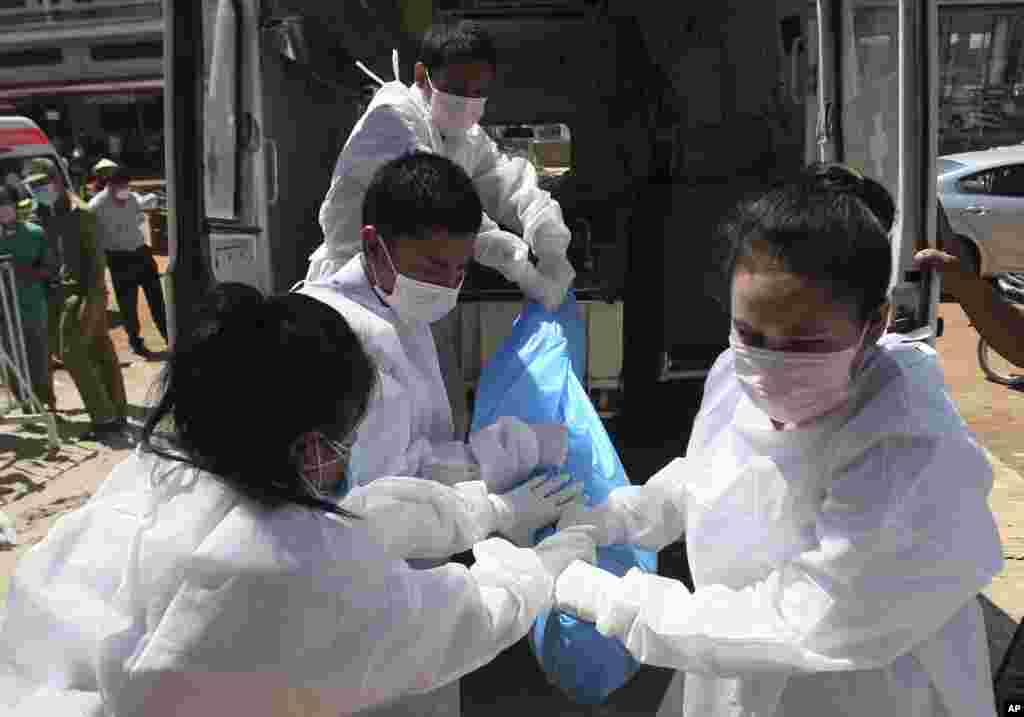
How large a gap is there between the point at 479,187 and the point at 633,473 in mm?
1346

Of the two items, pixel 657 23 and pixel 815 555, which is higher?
pixel 657 23

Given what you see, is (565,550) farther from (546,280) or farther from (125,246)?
(125,246)

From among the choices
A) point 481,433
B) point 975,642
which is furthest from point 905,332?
point 975,642


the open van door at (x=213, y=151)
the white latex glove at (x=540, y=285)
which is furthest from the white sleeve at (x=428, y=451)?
the white latex glove at (x=540, y=285)

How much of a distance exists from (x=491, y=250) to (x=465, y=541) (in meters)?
1.62

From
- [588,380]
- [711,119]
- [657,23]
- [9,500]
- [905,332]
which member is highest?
[657,23]

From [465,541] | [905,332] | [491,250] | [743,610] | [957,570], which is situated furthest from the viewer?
[491,250]

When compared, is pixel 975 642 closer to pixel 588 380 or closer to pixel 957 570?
pixel 957 570

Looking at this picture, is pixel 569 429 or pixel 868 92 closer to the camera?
pixel 569 429

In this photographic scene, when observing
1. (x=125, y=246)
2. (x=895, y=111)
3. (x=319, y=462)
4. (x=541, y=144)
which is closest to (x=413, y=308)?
(x=319, y=462)

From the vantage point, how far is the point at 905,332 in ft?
8.24

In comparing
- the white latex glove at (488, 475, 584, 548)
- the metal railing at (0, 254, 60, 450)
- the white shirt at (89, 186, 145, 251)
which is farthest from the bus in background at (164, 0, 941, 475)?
the white shirt at (89, 186, 145, 251)

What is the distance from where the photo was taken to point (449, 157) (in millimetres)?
3102

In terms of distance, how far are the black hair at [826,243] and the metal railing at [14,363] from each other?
5.38 m
